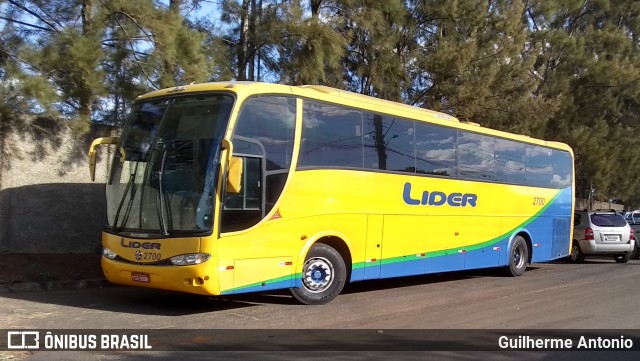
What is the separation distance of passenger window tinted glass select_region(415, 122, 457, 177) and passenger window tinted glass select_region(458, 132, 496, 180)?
295 millimetres

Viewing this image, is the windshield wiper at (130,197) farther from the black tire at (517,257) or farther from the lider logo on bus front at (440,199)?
the black tire at (517,257)

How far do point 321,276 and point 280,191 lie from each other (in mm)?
1802

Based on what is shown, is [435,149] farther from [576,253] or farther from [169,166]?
[576,253]

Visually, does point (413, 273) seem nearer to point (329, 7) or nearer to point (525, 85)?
point (329, 7)

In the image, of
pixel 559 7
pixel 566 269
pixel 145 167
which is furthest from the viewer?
pixel 559 7

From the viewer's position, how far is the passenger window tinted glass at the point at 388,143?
1128 cm

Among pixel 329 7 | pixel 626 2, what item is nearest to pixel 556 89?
pixel 626 2

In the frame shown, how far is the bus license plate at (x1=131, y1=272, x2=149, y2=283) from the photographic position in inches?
354

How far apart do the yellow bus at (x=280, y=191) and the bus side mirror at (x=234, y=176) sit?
0.6 inches

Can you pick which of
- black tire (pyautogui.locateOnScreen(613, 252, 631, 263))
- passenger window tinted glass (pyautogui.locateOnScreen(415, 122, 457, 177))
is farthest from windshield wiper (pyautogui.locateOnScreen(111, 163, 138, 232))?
black tire (pyautogui.locateOnScreen(613, 252, 631, 263))

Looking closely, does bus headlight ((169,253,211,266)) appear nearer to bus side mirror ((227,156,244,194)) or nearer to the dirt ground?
bus side mirror ((227,156,244,194))

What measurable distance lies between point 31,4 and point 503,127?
14331mm

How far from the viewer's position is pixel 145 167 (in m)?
9.29

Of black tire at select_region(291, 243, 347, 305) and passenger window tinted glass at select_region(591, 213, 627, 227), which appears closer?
black tire at select_region(291, 243, 347, 305)
